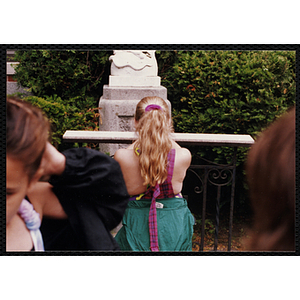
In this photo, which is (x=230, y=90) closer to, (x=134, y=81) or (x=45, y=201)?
(x=134, y=81)

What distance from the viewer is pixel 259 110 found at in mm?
2715

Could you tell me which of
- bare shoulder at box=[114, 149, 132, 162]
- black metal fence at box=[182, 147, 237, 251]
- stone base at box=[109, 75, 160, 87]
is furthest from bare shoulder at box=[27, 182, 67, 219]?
stone base at box=[109, 75, 160, 87]

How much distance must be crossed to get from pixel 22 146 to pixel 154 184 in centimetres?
92

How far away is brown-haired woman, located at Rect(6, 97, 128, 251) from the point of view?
1.90 m

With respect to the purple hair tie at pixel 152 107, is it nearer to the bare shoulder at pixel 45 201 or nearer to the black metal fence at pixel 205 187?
the black metal fence at pixel 205 187

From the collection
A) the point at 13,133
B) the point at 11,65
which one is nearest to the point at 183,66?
the point at 11,65

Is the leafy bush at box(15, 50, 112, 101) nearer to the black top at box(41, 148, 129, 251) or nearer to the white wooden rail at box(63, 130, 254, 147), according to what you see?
the white wooden rail at box(63, 130, 254, 147)

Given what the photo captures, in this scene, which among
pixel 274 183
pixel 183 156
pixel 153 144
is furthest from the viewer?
pixel 183 156

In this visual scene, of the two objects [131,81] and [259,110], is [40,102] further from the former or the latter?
[259,110]

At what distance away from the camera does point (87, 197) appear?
2.00m

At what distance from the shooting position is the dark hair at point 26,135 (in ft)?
5.95

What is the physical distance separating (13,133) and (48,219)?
58cm

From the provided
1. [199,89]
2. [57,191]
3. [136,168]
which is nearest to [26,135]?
[57,191]

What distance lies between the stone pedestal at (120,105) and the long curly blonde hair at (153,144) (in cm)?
51
